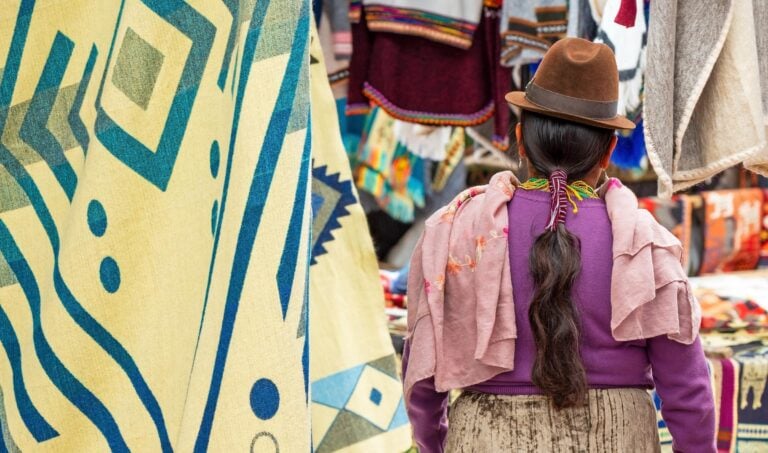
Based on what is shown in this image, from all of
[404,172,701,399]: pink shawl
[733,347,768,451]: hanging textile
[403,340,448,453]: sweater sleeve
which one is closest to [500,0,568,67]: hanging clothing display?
[404,172,701,399]: pink shawl

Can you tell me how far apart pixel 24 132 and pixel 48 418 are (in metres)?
0.37

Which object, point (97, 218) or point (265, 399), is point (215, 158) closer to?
point (97, 218)

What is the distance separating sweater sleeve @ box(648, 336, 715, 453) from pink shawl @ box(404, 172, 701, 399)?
5cm

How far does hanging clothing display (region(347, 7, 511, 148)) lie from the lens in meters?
3.13

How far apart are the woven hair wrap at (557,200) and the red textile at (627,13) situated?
796mm

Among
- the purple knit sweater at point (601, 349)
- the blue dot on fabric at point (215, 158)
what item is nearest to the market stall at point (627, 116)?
the purple knit sweater at point (601, 349)

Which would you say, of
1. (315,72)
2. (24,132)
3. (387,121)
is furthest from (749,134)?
(387,121)

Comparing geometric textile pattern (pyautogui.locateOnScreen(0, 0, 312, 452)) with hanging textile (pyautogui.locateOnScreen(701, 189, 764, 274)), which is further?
hanging textile (pyautogui.locateOnScreen(701, 189, 764, 274))

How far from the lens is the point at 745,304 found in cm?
349

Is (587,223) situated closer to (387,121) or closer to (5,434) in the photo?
(5,434)

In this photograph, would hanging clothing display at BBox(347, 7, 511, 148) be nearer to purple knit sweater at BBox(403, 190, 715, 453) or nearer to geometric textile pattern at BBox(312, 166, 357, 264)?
purple knit sweater at BBox(403, 190, 715, 453)

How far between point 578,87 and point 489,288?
1.47ft

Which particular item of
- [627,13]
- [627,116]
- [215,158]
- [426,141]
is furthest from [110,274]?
[426,141]

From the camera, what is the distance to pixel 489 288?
1771 millimetres
